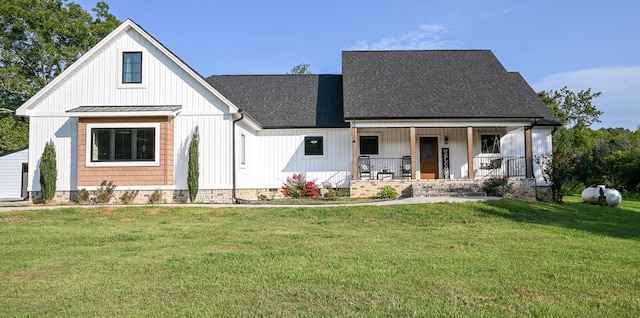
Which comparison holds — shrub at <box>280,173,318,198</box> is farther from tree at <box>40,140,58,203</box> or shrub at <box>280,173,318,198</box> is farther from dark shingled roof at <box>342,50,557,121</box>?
tree at <box>40,140,58,203</box>

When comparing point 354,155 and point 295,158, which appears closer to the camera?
point 354,155

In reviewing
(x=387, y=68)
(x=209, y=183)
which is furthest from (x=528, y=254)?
(x=387, y=68)

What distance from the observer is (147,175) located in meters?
16.0

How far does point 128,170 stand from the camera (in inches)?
629

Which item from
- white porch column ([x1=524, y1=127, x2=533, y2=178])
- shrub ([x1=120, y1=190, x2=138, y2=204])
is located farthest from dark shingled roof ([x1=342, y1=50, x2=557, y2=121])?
shrub ([x1=120, y1=190, x2=138, y2=204])

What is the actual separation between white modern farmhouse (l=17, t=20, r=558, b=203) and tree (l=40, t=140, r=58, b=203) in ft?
1.17

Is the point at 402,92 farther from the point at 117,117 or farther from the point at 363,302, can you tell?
the point at 363,302

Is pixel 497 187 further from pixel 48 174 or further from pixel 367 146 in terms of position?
pixel 48 174

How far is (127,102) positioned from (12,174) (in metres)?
11.2

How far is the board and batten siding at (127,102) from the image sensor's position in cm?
1659

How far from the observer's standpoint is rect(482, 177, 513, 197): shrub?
16406 mm

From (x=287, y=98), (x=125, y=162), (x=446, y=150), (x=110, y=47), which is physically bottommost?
(x=125, y=162)

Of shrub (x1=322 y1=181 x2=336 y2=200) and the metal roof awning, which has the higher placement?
the metal roof awning

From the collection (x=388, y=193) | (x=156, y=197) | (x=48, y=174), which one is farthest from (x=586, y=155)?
(x=48, y=174)
